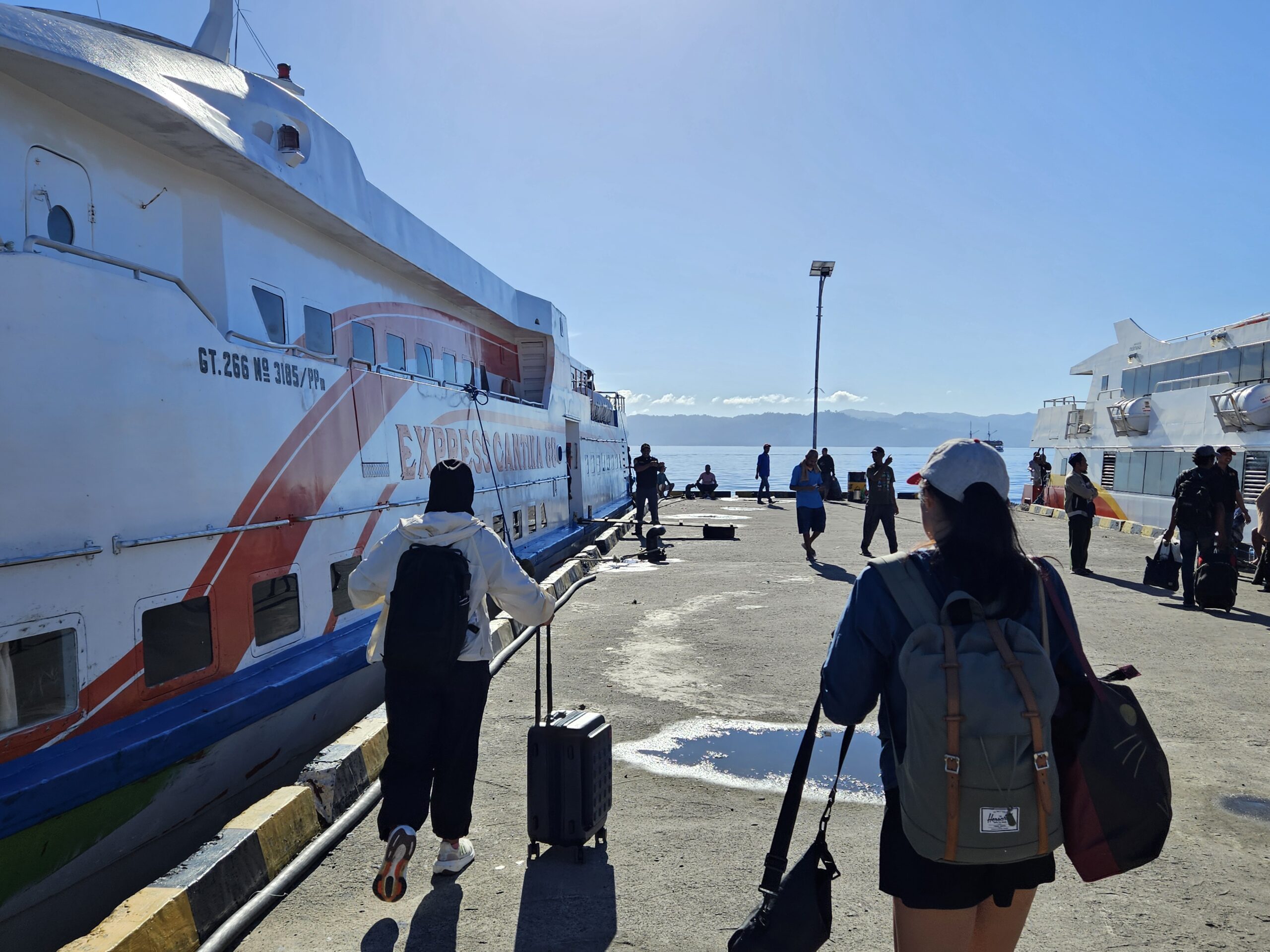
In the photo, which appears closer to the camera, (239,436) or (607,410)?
(239,436)

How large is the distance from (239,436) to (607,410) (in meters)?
18.7

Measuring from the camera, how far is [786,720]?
5.95 meters

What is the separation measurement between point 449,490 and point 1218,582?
9.01 m

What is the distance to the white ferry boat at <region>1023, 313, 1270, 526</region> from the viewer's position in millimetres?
17547

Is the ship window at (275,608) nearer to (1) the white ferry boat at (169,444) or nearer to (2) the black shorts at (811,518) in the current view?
(1) the white ferry boat at (169,444)

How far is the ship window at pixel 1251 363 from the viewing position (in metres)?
17.8

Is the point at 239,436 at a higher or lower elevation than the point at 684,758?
higher

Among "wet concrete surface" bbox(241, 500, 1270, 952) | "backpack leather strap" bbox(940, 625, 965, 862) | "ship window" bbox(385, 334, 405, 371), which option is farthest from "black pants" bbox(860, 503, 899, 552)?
"backpack leather strap" bbox(940, 625, 965, 862)

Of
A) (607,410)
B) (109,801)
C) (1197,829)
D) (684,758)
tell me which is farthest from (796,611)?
(607,410)

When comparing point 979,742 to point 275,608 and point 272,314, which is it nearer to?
point 275,608

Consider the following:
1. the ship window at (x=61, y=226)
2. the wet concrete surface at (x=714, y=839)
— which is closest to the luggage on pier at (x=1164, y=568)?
the wet concrete surface at (x=714, y=839)

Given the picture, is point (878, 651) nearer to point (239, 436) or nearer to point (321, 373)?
point (239, 436)

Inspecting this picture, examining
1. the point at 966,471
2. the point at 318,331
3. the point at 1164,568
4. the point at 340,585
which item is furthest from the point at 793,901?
the point at 1164,568

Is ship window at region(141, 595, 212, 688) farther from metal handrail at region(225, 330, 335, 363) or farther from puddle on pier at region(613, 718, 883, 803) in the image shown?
puddle on pier at region(613, 718, 883, 803)
